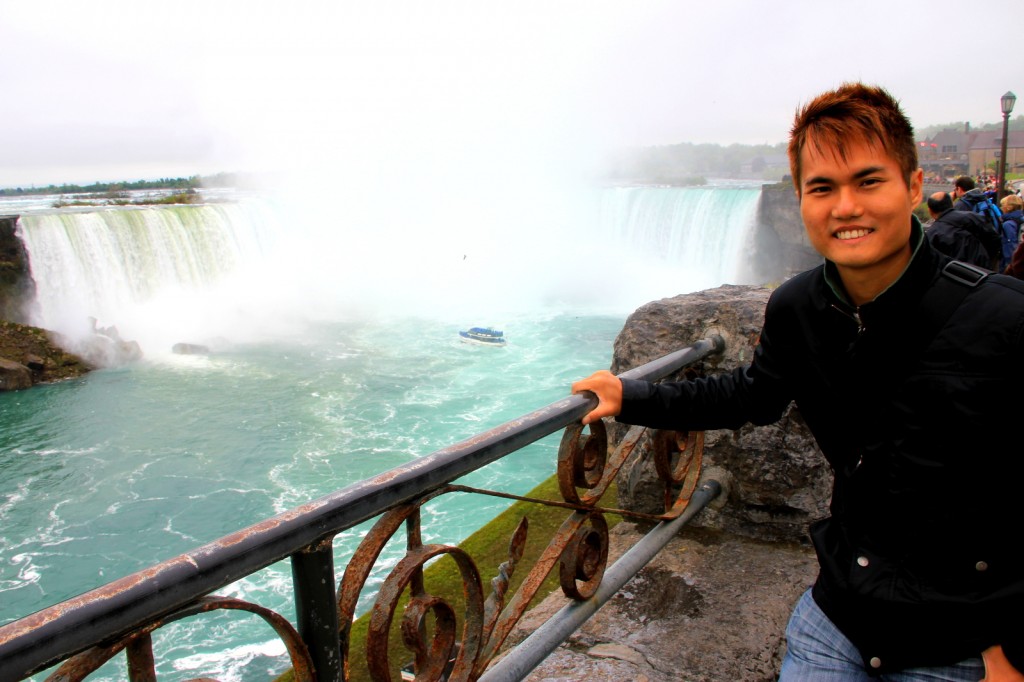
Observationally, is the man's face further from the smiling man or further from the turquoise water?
the turquoise water

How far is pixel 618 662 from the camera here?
7.46 ft

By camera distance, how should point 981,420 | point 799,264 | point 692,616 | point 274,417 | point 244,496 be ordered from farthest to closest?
point 799,264
point 274,417
point 244,496
point 692,616
point 981,420

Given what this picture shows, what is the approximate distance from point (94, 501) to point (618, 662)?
15.6 metres

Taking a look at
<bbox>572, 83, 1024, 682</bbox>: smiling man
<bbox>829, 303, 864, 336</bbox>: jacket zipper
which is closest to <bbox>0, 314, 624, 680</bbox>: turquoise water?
<bbox>572, 83, 1024, 682</bbox>: smiling man

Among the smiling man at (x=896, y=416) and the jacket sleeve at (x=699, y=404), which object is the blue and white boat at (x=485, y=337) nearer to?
the jacket sleeve at (x=699, y=404)

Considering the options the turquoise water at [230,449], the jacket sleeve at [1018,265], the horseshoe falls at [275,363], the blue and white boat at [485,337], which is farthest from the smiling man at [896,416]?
the blue and white boat at [485,337]

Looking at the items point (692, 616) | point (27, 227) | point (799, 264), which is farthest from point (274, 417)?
point (799, 264)

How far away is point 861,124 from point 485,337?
82.9 feet

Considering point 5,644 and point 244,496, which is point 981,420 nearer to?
point 5,644

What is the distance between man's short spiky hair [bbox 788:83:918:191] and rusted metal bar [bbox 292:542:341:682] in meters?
1.18

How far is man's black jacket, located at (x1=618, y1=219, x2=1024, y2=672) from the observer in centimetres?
121

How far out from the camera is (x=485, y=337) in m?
26.6

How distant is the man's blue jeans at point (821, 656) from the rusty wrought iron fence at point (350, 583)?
0.53 m

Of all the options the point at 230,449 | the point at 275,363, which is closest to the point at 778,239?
the point at 275,363
